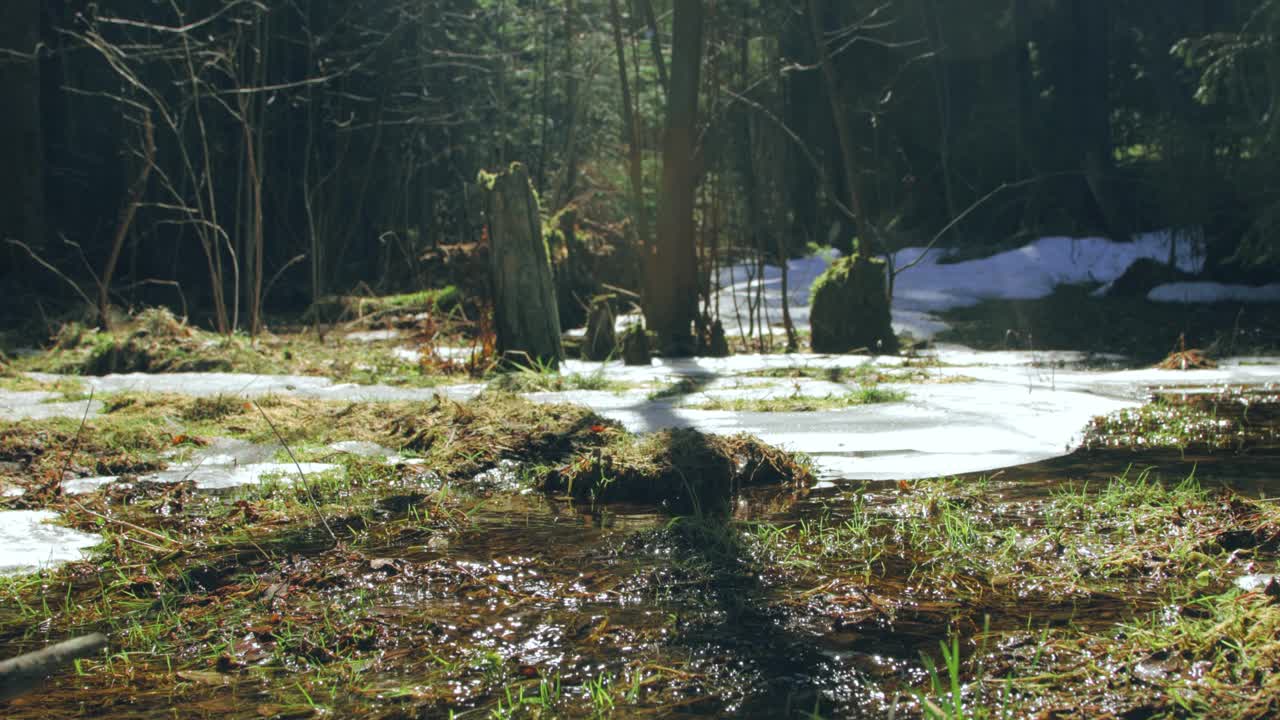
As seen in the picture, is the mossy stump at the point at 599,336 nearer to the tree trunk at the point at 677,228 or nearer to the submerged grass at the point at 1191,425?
the tree trunk at the point at 677,228

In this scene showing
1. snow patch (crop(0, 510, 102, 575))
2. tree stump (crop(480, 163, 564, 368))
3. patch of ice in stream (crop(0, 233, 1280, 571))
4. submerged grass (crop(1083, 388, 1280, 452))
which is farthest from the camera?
tree stump (crop(480, 163, 564, 368))

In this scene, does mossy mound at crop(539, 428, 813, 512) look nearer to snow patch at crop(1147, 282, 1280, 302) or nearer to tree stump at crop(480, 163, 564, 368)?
tree stump at crop(480, 163, 564, 368)

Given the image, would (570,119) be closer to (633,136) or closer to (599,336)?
(633,136)

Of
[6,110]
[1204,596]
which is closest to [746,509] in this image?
[1204,596]

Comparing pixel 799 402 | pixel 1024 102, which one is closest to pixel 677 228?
pixel 799 402

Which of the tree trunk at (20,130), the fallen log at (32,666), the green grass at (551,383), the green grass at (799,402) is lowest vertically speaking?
the green grass at (799,402)

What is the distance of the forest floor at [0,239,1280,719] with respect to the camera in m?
1.86

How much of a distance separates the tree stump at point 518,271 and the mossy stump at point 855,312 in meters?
2.61

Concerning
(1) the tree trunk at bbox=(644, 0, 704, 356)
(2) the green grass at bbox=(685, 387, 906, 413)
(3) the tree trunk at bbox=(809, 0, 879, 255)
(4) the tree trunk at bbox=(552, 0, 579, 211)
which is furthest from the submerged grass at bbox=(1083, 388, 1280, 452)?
(4) the tree trunk at bbox=(552, 0, 579, 211)

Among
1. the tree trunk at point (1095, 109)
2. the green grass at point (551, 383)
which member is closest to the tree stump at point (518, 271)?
the green grass at point (551, 383)

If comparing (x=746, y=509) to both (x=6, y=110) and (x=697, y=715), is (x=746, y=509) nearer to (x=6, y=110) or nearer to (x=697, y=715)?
(x=697, y=715)

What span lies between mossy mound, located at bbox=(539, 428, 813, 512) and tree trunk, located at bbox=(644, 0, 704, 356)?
454 centimetres

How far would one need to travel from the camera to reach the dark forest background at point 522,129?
29.2 ft

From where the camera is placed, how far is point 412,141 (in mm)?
12773
